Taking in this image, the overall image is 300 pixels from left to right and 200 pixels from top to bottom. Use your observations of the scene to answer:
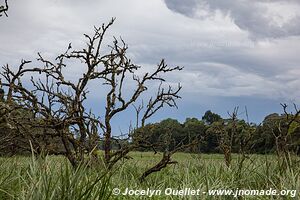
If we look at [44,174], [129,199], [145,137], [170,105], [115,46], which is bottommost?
[129,199]

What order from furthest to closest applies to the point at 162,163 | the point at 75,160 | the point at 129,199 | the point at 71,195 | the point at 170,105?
the point at 170,105
the point at 162,163
the point at 75,160
the point at 129,199
the point at 71,195

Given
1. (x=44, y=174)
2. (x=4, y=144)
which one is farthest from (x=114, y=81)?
(x=44, y=174)

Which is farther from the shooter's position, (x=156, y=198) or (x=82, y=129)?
(x=82, y=129)

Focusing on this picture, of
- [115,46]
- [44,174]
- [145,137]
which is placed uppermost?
[115,46]

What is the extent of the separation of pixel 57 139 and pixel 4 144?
150 centimetres

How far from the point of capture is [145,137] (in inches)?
318

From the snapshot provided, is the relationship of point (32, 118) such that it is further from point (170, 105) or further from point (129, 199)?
point (170, 105)

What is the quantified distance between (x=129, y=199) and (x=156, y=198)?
1.21ft

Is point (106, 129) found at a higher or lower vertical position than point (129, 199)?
higher

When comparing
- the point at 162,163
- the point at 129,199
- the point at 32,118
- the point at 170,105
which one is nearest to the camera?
the point at 129,199

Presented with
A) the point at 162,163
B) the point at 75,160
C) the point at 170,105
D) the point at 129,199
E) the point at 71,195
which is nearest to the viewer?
the point at 71,195

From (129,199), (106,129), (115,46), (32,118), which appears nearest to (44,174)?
(129,199)

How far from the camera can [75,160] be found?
22.2ft

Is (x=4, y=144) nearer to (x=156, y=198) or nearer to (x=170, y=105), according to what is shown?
(x=156, y=198)
